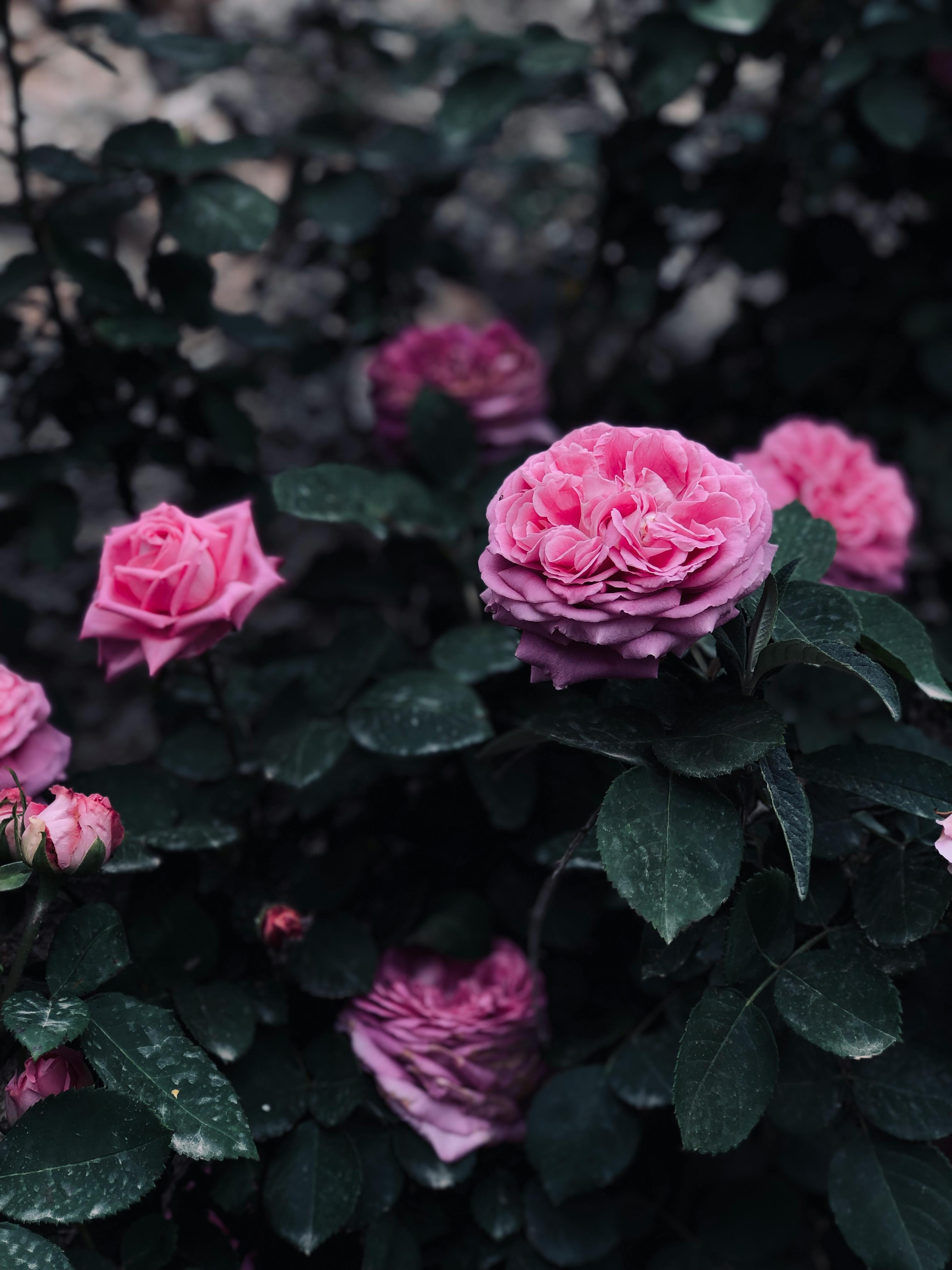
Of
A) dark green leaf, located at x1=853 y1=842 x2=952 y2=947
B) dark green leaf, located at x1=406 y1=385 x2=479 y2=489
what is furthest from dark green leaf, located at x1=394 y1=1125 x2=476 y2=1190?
dark green leaf, located at x1=406 y1=385 x2=479 y2=489

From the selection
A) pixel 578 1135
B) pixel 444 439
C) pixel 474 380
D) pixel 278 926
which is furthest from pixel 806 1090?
pixel 474 380

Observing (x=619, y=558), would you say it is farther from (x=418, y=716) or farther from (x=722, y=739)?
(x=418, y=716)

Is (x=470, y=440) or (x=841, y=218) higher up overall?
(x=841, y=218)

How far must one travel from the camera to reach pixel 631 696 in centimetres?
63

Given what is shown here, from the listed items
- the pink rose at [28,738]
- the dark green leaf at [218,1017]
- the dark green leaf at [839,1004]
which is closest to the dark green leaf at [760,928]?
the dark green leaf at [839,1004]

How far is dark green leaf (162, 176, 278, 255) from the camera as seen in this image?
88cm

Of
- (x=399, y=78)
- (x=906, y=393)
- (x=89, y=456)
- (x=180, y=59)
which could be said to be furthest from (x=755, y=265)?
(x=89, y=456)

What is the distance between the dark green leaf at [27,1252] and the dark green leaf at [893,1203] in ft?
1.46

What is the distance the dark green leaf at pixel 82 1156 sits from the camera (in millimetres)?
523

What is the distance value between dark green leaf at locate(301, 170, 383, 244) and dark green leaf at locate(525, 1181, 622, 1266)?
927mm

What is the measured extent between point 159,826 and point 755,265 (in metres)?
0.97

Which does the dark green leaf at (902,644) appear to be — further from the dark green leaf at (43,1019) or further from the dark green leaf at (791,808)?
the dark green leaf at (43,1019)

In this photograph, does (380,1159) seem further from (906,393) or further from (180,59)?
(906,393)

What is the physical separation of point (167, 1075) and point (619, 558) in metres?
0.38
